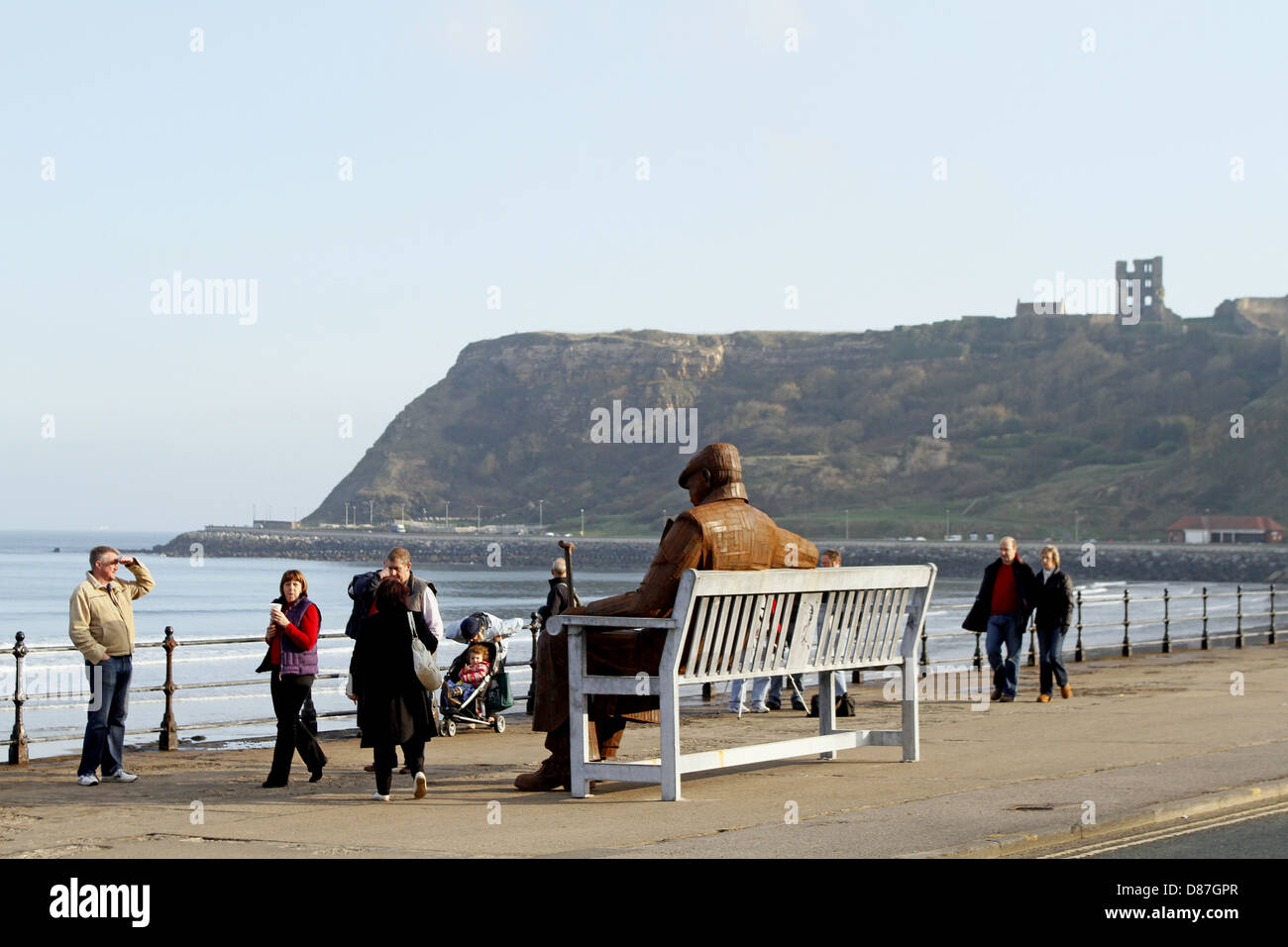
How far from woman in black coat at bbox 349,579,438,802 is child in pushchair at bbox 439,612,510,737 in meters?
4.31

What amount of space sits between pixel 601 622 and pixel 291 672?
8.23 feet

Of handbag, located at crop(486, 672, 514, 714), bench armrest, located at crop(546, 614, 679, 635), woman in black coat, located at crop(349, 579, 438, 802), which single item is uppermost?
bench armrest, located at crop(546, 614, 679, 635)

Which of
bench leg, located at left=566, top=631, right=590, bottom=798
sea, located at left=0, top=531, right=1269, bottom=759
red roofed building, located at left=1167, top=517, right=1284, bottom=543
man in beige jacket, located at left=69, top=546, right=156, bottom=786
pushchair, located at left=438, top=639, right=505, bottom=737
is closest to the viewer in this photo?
bench leg, located at left=566, top=631, right=590, bottom=798

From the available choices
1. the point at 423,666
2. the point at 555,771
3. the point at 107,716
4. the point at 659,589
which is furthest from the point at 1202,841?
the point at 107,716

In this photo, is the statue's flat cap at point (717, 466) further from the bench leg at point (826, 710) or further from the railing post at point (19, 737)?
the railing post at point (19, 737)

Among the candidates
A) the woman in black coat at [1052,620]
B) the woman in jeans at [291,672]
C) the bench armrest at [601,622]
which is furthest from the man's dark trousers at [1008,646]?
the woman in jeans at [291,672]

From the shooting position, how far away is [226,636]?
62.1 m

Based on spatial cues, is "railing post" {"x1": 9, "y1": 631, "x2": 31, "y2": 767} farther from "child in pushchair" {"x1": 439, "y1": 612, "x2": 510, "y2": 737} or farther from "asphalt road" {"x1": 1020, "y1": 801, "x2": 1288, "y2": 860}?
"asphalt road" {"x1": 1020, "y1": 801, "x2": 1288, "y2": 860}

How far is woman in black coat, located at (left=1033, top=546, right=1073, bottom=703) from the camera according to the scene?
16328mm

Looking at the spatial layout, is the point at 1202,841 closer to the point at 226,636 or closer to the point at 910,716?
the point at 910,716

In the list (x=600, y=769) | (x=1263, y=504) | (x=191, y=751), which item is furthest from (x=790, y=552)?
(x=1263, y=504)

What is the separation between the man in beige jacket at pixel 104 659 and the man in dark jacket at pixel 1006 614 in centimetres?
888

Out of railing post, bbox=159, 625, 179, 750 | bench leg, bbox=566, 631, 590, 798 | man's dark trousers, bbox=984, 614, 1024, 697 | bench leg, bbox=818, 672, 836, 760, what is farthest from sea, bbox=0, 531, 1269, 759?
bench leg, bbox=818, 672, 836, 760
